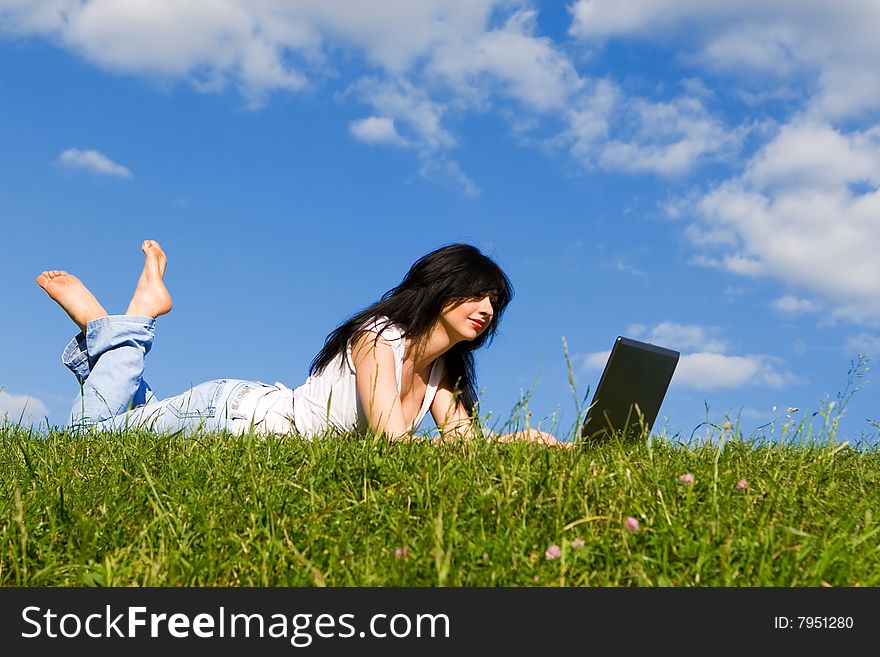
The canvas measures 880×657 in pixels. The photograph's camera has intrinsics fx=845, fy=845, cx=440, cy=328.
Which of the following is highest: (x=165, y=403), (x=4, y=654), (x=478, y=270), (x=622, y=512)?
(x=478, y=270)

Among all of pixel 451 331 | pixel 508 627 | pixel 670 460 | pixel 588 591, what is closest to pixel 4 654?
pixel 508 627

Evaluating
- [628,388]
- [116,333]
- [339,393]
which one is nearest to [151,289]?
[116,333]

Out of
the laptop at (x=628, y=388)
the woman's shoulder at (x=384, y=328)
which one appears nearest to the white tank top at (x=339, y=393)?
the woman's shoulder at (x=384, y=328)

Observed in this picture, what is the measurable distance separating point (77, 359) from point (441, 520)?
5.44m

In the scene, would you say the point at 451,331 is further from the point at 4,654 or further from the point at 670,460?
the point at 4,654

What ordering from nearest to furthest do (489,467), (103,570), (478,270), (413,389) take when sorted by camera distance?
(103,570) → (489,467) → (478,270) → (413,389)

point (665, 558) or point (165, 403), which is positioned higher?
point (165, 403)

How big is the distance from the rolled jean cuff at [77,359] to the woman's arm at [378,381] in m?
2.90

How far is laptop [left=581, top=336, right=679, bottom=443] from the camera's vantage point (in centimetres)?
500

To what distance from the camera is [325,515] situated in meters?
3.64

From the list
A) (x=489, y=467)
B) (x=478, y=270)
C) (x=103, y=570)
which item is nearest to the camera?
(x=103, y=570)

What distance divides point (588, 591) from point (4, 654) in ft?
6.72

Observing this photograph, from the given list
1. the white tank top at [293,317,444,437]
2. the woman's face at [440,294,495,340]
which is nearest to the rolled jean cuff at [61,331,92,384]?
the white tank top at [293,317,444,437]

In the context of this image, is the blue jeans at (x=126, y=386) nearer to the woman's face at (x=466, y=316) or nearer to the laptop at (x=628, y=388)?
the woman's face at (x=466, y=316)
